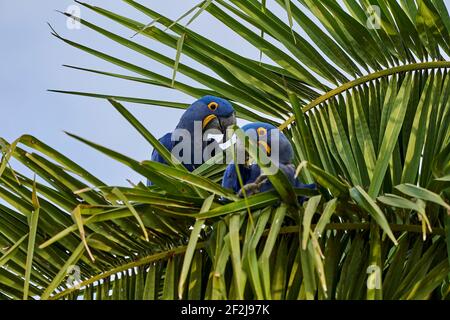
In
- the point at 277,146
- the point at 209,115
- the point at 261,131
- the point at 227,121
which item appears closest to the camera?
the point at 277,146

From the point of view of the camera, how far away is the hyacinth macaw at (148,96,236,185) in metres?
4.38

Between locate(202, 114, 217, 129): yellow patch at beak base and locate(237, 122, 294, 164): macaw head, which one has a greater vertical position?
locate(202, 114, 217, 129): yellow patch at beak base

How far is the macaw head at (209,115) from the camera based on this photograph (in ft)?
14.2

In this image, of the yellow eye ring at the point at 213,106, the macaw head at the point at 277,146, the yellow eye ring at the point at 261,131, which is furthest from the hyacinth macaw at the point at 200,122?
the macaw head at the point at 277,146

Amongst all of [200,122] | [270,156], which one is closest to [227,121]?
[200,122]

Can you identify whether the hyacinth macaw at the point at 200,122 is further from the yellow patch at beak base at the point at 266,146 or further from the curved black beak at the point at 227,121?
the yellow patch at beak base at the point at 266,146

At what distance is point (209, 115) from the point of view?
454cm

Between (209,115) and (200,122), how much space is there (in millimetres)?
118

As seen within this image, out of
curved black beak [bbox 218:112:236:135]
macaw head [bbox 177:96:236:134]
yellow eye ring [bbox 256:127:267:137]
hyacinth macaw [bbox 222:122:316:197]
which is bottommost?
hyacinth macaw [bbox 222:122:316:197]

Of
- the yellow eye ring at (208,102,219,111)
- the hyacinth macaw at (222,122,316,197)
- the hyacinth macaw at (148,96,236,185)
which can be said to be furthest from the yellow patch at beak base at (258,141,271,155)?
the yellow eye ring at (208,102,219,111)

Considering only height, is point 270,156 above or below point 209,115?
below

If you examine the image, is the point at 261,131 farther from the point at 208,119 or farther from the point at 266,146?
the point at 208,119

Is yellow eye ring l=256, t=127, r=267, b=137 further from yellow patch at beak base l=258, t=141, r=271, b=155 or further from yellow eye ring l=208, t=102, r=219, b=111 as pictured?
yellow eye ring l=208, t=102, r=219, b=111
